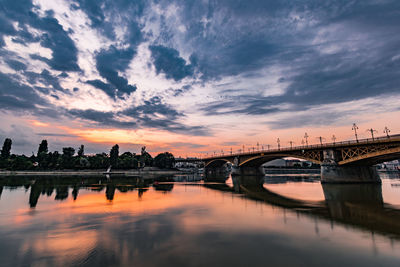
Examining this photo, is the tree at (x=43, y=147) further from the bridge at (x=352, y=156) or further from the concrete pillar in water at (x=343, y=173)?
the concrete pillar in water at (x=343, y=173)

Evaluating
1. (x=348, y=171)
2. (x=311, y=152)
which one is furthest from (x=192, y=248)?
(x=311, y=152)

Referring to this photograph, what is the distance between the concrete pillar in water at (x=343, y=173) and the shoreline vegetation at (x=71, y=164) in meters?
95.0

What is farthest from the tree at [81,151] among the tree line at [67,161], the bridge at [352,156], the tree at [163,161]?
the bridge at [352,156]

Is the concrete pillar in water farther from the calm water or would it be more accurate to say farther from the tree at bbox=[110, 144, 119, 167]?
the tree at bbox=[110, 144, 119, 167]

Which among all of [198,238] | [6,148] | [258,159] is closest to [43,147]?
[6,148]

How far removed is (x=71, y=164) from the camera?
113 m

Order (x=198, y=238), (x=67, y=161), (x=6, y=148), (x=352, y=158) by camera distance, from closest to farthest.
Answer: (x=198, y=238) < (x=352, y=158) < (x=67, y=161) < (x=6, y=148)

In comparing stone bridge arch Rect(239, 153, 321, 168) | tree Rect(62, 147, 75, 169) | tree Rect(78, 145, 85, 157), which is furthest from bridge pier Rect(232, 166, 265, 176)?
tree Rect(78, 145, 85, 157)

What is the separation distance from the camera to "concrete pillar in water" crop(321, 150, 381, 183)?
47.3m

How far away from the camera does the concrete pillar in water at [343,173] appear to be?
4734cm

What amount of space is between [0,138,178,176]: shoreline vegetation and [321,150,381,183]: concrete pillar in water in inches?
3742

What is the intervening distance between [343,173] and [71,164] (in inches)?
4959

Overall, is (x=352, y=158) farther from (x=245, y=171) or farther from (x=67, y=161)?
(x=67, y=161)

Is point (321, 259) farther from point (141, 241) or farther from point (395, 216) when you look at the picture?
point (395, 216)
